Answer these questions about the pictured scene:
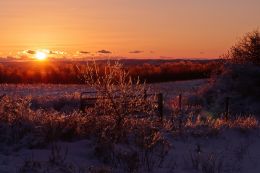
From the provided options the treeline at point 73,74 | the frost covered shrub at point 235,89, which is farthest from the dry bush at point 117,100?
the treeline at point 73,74

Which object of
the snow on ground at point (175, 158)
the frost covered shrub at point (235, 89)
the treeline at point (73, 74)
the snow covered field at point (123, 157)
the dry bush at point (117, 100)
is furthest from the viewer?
the treeline at point (73, 74)

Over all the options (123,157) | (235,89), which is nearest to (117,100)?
(123,157)

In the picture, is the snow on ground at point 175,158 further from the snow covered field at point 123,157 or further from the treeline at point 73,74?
the treeline at point 73,74

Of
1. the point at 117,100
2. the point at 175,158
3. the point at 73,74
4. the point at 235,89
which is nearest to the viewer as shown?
the point at 175,158

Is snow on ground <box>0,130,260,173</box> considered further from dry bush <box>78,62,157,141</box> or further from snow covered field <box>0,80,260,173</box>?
dry bush <box>78,62,157,141</box>

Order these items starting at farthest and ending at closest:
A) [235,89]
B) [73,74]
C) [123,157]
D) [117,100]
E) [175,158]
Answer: [73,74] < [235,89] < [117,100] < [175,158] < [123,157]

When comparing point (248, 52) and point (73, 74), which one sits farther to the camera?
point (73, 74)

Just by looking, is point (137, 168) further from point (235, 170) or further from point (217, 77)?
point (217, 77)

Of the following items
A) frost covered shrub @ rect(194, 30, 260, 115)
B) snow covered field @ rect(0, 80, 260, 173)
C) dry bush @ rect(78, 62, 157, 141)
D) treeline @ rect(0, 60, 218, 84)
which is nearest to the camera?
snow covered field @ rect(0, 80, 260, 173)

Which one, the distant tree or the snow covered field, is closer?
the snow covered field

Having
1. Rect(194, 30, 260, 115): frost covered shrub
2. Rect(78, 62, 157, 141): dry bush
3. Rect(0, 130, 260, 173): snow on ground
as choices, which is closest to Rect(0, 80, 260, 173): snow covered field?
Rect(0, 130, 260, 173): snow on ground

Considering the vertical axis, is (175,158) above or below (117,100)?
below

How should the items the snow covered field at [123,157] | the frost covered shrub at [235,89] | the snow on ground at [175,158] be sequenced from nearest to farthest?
the snow covered field at [123,157] → the snow on ground at [175,158] → the frost covered shrub at [235,89]

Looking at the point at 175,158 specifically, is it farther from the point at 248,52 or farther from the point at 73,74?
the point at 73,74
